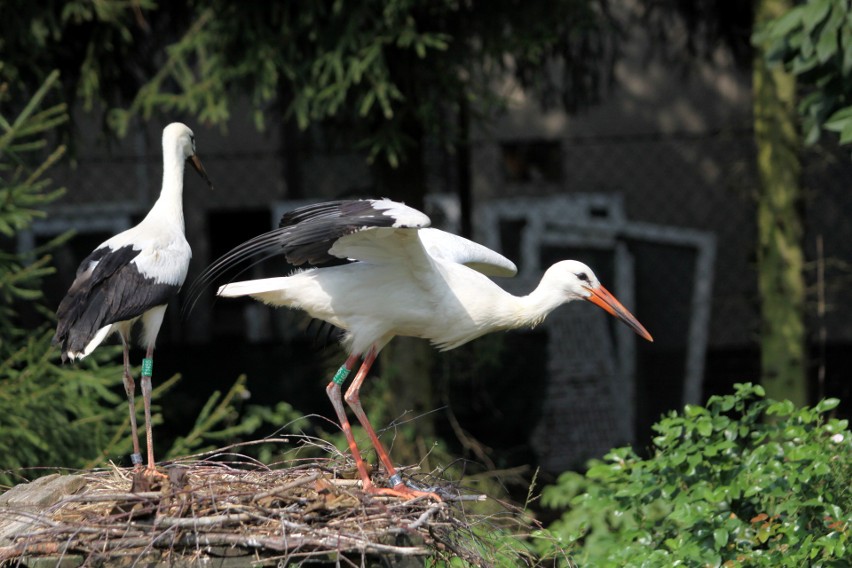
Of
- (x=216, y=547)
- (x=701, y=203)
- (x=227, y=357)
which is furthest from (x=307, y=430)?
(x=216, y=547)

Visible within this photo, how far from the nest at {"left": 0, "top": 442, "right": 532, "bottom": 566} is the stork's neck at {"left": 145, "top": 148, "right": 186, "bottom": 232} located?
1.24 meters

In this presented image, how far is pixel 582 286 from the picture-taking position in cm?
517

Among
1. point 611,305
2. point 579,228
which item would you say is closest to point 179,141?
point 611,305

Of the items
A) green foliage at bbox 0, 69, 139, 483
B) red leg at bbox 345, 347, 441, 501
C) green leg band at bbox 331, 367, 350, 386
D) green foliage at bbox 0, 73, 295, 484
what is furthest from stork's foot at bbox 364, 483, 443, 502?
green foliage at bbox 0, 69, 139, 483

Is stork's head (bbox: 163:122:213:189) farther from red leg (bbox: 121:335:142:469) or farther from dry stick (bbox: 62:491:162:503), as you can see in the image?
dry stick (bbox: 62:491:162:503)

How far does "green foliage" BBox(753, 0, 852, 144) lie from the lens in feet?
17.5

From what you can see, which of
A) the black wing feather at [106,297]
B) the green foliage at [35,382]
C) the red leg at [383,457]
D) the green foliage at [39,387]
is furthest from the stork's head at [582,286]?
the green foliage at [35,382]

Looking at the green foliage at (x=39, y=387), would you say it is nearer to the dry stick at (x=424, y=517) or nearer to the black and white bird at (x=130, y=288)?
the black and white bird at (x=130, y=288)

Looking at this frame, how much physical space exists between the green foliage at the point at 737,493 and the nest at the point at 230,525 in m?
0.87

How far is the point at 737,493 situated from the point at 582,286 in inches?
42.6

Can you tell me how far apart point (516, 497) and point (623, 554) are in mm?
3689

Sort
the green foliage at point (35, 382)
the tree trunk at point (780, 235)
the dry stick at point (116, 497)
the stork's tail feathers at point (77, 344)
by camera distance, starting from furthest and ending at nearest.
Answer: the tree trunk at point (780, 235), the green foliage at point (35, 382), the stork's tail feathers at point (77, 344), the dry stick at point (116, 497)

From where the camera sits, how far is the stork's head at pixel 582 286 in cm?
513

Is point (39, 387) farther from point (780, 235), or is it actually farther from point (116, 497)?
point (780, 235)
